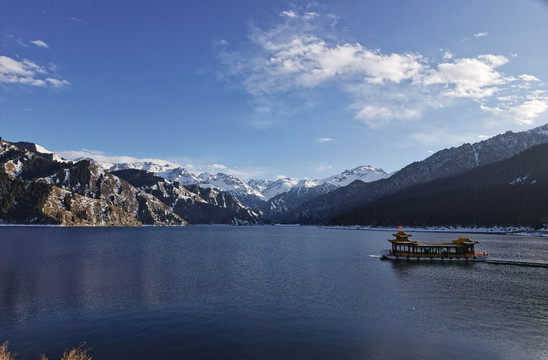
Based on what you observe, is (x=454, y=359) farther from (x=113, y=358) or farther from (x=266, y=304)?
(x=113, y=358)

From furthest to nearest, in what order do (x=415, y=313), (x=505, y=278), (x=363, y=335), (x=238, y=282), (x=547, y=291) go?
(x=505, y=278), (x=238, y=282), (x=547, y=291), (x=415, y=313), (x=363, y=335)

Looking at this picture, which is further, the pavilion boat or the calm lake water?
the pavilion boat

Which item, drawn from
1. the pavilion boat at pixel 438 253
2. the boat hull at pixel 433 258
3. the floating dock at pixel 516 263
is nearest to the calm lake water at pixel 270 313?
the floating dock at pixel 516 263

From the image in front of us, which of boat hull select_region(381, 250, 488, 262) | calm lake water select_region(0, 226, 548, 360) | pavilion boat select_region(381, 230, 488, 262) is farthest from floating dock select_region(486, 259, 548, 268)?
calm lake water select_region(0, 226, 548, 360)

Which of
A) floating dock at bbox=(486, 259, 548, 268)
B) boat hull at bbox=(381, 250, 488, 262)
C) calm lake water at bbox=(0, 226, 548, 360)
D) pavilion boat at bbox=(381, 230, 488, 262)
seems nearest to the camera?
calm lake water at bbox=(0, 226, 548, 360)

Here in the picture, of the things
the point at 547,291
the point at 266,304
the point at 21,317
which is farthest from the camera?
the point at 547,291

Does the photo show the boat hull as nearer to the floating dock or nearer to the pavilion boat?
the pavilion boat

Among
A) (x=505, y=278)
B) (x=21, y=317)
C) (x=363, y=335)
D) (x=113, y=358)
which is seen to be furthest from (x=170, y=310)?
(x=505, y=278)

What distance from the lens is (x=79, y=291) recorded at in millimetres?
53906

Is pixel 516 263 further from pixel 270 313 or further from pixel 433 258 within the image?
pixel 270 313

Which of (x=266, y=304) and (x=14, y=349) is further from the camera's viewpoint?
(x=266, y=304)

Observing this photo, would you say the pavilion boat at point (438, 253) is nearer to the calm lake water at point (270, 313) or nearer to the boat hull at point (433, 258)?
the boat hull at point (433, 258)

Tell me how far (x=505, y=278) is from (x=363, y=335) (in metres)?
54.7

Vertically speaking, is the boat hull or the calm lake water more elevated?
the calm lake water
